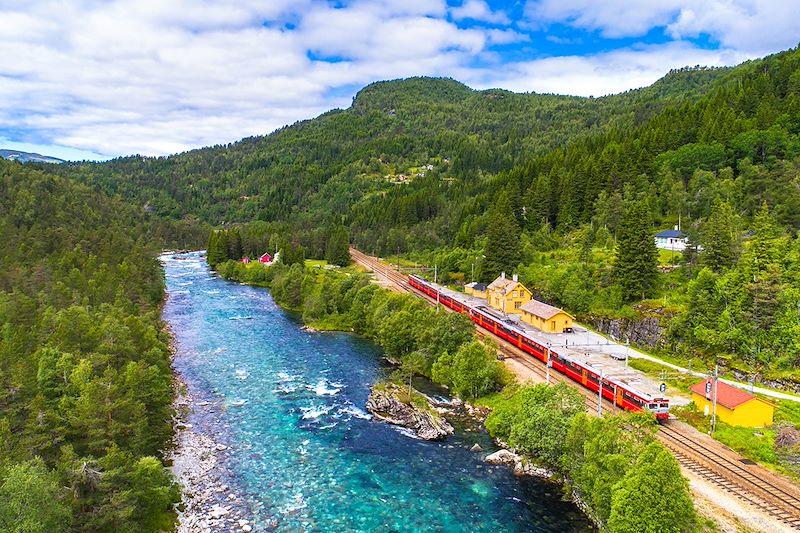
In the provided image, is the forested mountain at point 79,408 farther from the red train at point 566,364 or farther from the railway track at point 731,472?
the red train at point 566,364

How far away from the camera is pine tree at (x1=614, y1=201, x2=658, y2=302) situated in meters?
61.0

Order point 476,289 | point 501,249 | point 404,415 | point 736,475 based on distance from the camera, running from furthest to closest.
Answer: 1. point 501,249
2. point 476,289
3. point 404,415
4. point 736,475

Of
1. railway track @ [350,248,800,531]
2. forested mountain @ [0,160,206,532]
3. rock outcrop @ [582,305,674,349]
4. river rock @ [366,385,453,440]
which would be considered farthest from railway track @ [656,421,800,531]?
forested mountain @ [0,160,206,532]

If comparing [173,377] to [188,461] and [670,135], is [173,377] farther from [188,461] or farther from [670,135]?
[670,135]

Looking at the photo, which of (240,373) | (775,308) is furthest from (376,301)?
(775,308)

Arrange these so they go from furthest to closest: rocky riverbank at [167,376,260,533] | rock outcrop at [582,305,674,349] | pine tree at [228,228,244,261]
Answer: pine tree at [228,228,244,261] → rock outcrop at [582,305,674,349] → rocky riverbank at [167,376,260,533]

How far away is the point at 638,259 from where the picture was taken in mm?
61094

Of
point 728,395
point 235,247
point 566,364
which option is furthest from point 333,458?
point 235,247

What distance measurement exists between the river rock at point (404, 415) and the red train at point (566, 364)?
41.4 ft

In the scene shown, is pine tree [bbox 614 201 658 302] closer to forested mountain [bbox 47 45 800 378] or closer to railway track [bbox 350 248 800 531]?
forested mountain [bbox 47 45 800 378]

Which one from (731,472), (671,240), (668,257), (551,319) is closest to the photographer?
(731,472)

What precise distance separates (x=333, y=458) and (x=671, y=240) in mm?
63021

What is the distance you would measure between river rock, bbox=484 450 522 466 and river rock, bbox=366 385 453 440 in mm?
4542

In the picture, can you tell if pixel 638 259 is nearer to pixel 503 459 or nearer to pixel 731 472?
pixel 731 472
